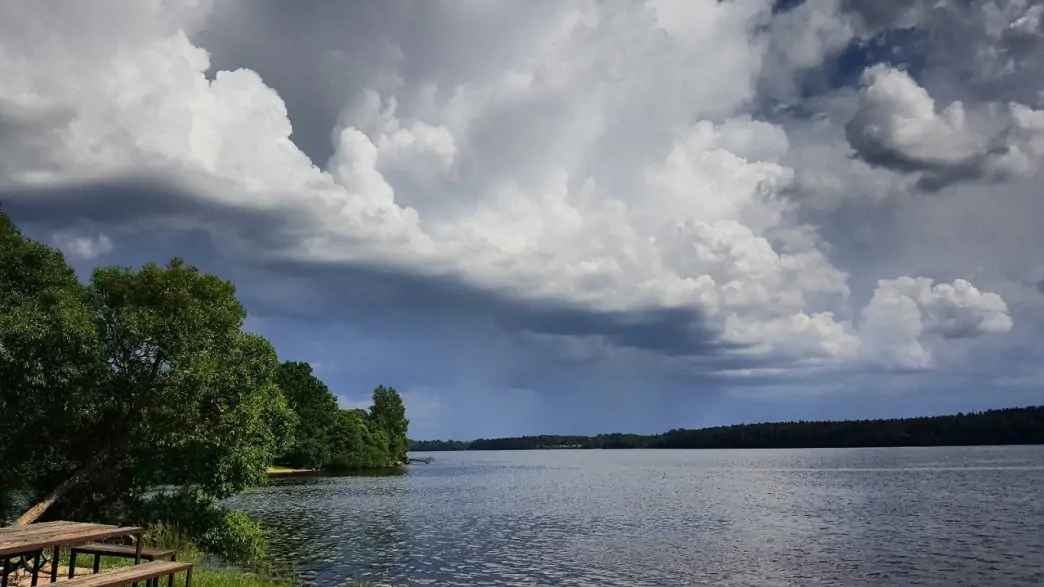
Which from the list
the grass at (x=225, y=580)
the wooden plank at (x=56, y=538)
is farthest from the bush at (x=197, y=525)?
the wooden plank at (x=56, y=538)

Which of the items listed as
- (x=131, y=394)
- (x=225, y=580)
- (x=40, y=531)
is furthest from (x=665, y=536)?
(x=40, y=531)

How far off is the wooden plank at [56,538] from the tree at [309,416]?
494ft

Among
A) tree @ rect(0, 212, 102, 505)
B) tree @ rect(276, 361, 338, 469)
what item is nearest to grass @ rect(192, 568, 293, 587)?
tree @ rect(0, 212, 102, 505)

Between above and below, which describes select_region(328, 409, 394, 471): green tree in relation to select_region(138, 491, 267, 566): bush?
above

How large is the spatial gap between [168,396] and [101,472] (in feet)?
20.7

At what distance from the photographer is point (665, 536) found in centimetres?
5744

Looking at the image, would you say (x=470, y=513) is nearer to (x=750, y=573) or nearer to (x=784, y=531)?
(x=784, y=531)

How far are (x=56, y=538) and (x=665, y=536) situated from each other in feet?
152

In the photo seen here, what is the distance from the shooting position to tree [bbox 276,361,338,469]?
17125 cm

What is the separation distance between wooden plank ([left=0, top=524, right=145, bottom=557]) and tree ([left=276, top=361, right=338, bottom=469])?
15053 cm

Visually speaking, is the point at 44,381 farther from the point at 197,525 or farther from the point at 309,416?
the point at 309,416

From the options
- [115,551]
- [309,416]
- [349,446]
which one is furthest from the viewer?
[349,446]

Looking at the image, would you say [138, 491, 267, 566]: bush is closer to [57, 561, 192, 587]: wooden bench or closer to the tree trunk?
the tree trunk

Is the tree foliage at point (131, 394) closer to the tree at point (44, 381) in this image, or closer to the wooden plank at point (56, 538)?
the tree at point (44, 381)
